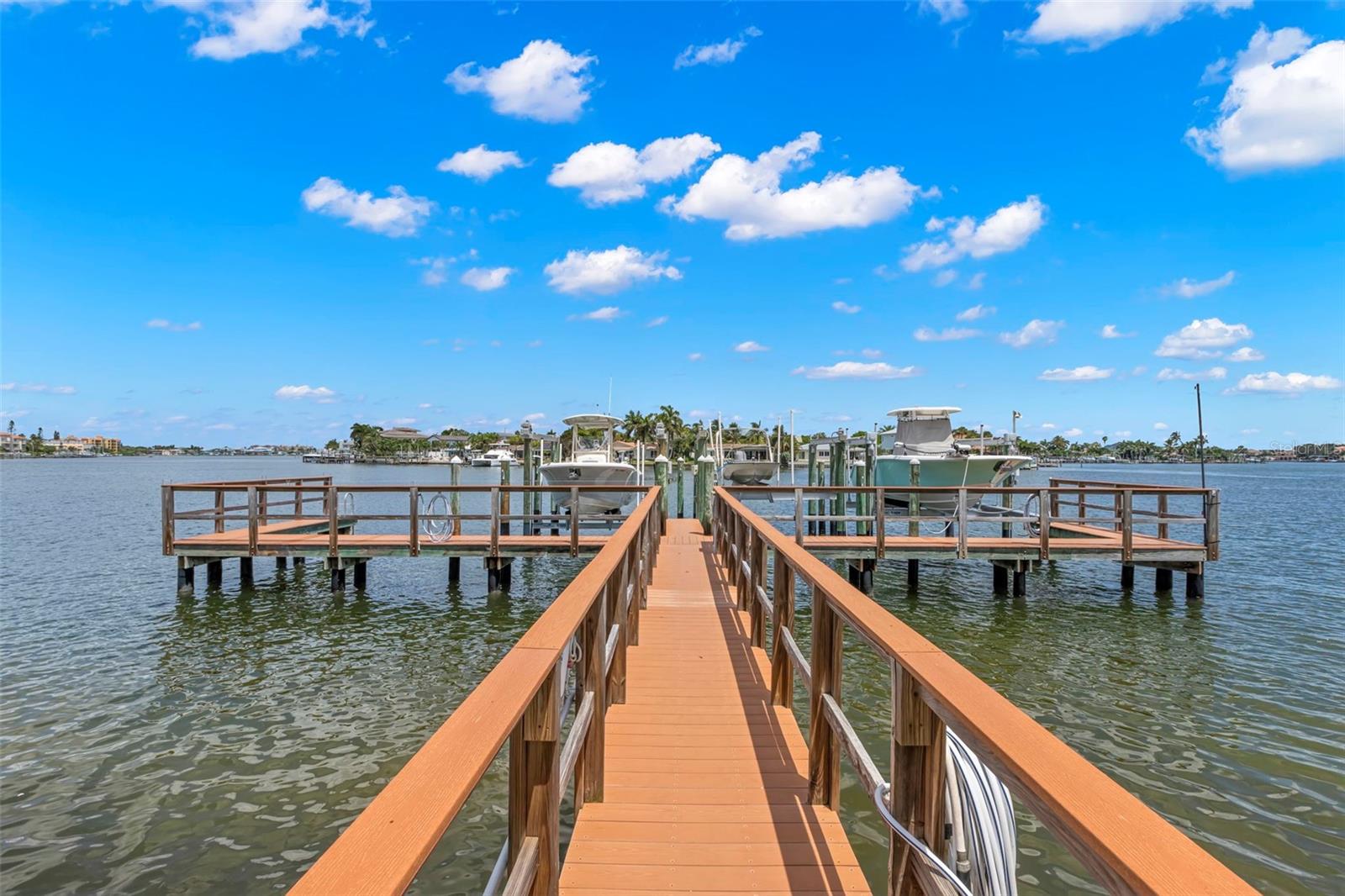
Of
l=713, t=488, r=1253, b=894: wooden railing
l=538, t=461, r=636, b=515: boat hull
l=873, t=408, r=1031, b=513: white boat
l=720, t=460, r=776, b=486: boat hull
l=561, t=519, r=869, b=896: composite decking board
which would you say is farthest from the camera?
l=720, t=460, r=776, b=486: boat hull

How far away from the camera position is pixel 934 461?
22.4 m

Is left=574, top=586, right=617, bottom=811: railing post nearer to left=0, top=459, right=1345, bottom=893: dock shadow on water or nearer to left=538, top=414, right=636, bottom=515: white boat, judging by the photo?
left=0, top=459, right=1345, bottom=893: dock shadow on water

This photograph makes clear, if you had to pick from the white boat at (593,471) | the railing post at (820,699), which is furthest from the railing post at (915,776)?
the white boat at (593,471)

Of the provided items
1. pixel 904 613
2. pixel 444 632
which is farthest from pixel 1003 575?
pixel 444 632

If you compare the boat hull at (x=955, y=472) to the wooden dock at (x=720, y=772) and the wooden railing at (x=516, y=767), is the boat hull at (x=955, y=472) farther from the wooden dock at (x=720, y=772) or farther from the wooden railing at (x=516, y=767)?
the wooden railing at (x=516, y=767)

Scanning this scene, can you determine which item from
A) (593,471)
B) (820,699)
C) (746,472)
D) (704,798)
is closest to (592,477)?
(593,471)

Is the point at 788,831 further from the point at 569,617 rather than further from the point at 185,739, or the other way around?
the point at 185,739

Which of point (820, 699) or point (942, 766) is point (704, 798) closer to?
point (820, 699)

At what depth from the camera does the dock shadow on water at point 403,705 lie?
4.89 m

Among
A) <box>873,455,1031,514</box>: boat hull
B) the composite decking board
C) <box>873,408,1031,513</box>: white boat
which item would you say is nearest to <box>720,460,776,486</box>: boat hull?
<box>873,408,1031,513</box>: white boat

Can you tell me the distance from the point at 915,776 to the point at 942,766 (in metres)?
0.11

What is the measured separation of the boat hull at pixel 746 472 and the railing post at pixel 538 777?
24153mm

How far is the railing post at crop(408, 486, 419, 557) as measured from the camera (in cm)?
1148

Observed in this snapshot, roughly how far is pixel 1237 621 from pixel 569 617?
500 inches
